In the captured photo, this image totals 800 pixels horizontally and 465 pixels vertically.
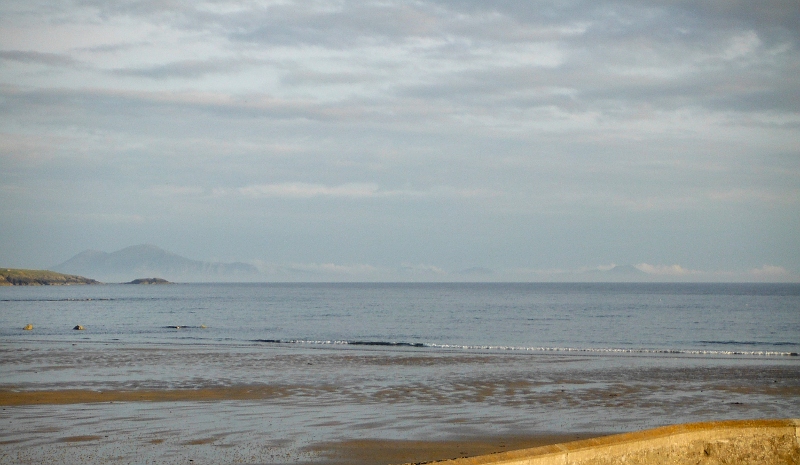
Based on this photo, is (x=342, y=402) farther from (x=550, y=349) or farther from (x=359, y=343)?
(x=359, y=343)

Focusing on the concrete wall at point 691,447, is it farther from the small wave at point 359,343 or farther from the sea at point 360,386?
the small wave at point 359,343

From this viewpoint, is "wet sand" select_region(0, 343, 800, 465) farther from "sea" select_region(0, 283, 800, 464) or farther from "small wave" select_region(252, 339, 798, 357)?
"small wave" select_region(252, 339, 798, 357)

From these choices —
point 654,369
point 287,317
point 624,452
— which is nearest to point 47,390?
point 624,452

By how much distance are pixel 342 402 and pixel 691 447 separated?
1239 cm

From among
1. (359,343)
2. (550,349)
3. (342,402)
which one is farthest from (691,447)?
(359,343)

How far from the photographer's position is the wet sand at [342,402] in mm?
13797

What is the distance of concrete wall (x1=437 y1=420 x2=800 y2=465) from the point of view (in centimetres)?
760

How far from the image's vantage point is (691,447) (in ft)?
28.0

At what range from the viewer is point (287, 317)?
240ft

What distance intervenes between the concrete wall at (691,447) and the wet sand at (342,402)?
17.9 feet

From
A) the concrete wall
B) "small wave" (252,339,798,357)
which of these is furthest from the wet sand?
the concrete wall

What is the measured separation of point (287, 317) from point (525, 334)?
99.8ft

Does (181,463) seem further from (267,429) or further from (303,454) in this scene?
(267,429)

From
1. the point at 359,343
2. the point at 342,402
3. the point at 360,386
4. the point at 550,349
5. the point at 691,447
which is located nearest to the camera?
the point at 691,447
